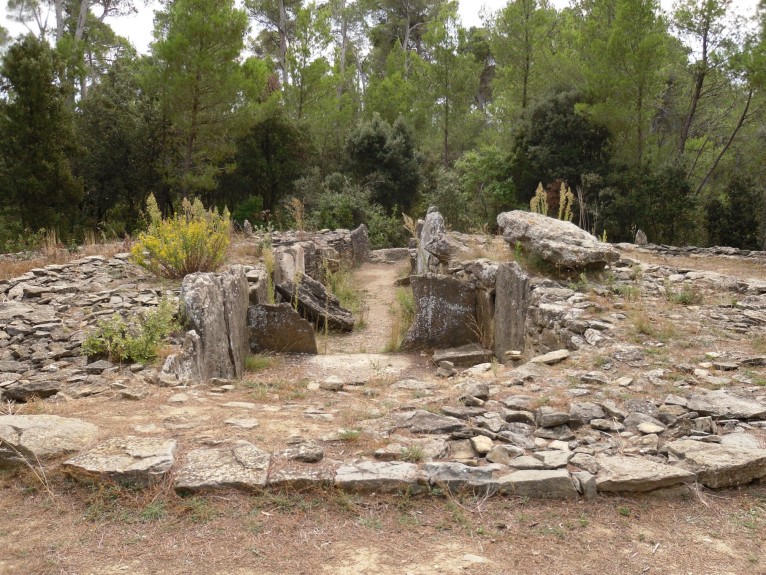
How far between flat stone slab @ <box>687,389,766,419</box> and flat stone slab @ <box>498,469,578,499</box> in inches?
58.8

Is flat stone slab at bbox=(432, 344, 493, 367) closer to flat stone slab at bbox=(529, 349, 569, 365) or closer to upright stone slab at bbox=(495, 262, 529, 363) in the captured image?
upright stone slab at bbox=(495, 262, 529, 363)

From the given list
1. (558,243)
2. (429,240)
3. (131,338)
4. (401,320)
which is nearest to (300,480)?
(131,338)

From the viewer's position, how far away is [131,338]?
5531 millimetres

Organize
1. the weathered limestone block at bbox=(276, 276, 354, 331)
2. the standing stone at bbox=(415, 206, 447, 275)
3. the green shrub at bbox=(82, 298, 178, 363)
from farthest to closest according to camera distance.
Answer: the standing stone at bbox=(415, 206, 447, 275) → the weathered limestone block at bbox=(276, 276, 354, 331) → the green shrub at bbox=(82, 298, 178, 363)

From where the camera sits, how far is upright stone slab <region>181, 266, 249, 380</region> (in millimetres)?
6203

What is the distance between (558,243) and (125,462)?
6333 millimetres

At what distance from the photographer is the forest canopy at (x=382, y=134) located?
15.0 m

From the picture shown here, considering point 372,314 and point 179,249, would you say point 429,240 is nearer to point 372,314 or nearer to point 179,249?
point 372,314

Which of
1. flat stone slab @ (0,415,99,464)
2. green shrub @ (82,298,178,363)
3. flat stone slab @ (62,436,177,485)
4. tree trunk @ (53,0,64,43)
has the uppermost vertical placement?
tree trunk @ (53,0,64,43)

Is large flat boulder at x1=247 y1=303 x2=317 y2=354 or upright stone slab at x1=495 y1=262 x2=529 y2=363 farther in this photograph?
large flat boulder at x1=247 y1=303 x2=317 y2=354

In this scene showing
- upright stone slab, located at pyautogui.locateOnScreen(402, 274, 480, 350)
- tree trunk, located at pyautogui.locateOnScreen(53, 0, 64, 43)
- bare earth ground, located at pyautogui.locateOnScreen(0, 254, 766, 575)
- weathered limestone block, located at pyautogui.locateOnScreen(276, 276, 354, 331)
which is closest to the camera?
bare earth ground, located at pyautogui.locateOnScreen(0, 254, 766, 575)

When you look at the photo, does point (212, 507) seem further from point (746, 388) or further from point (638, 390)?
point (746, 388)

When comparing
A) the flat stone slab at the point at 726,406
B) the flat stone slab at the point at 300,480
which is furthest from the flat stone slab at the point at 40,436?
the flat stone slab at the point at 726,406

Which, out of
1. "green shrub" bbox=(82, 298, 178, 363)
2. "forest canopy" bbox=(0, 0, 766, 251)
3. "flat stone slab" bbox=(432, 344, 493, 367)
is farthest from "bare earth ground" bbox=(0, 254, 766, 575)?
"forest canopy" bbox=(0, 0, 766, 251)
